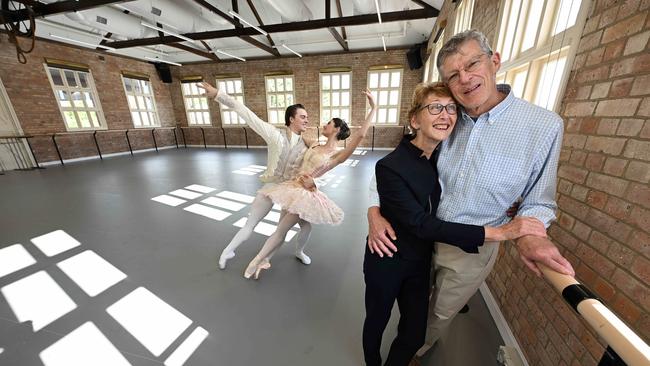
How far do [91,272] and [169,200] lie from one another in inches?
86.2

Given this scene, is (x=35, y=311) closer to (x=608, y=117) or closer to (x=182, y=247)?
(x=182, y=247)

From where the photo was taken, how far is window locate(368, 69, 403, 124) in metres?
9.38

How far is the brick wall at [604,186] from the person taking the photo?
854mm

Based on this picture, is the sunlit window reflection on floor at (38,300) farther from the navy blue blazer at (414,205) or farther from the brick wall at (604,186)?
the brick wall at (604,186)

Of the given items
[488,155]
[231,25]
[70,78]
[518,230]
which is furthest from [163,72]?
[518,230]

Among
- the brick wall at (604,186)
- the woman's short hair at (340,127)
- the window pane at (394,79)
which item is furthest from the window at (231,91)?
the brick wall at (604,186)

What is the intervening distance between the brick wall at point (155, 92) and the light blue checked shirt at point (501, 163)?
9.12 m

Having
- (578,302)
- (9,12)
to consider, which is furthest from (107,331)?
(9,12)

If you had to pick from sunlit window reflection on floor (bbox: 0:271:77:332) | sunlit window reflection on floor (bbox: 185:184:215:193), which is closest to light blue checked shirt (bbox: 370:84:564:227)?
sunlit window reflection on floor (bbox: 0:271:77:332)

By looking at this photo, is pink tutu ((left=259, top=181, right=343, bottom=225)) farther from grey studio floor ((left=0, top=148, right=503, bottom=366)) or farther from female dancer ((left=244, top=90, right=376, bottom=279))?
grey studio floor ((left=0, top=148, right=503, bottom=366))

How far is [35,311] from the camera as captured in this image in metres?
1.91

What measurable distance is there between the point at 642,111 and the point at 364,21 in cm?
606

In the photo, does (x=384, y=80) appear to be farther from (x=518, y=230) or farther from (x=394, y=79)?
(x=518, y=230)

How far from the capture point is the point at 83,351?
5.23ft
